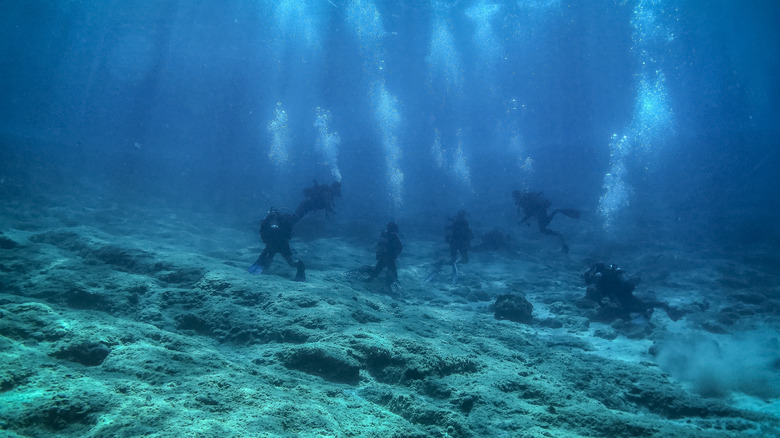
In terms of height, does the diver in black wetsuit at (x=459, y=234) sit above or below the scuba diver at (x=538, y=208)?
below

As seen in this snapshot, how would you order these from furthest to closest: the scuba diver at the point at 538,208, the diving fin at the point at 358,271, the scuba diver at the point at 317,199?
1. the scuba diver at the point at 317,199
2. the scuba diver at the point at 538,208
3. the diving fin at the point at 358,271

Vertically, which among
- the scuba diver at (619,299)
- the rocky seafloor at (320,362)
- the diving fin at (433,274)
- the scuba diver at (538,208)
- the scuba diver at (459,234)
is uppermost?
the scuba diver at (538,208)

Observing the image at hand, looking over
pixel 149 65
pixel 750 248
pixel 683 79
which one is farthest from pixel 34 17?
pixel 683 79

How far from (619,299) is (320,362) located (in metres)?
6.82

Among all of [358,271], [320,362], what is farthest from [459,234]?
[320,362]

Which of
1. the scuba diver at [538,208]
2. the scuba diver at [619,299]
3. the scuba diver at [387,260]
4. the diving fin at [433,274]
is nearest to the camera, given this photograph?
the scuba diver at [619,299]

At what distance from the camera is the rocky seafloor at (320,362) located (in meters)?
2.17

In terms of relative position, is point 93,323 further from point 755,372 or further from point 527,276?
point 527,276

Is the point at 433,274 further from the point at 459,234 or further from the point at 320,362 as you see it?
the point at 320,362

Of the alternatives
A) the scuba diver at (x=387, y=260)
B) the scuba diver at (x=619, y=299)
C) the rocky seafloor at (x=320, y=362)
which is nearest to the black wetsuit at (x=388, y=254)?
the scuba diver at (x=387, y=260)

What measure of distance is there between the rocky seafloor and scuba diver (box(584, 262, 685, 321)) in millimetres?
323

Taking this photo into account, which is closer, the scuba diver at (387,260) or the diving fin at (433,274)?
the scuba diver at (387,260)

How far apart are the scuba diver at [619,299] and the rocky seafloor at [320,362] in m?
0.32

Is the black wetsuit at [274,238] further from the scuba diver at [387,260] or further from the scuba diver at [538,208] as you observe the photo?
the scuba diver at [538,208]
